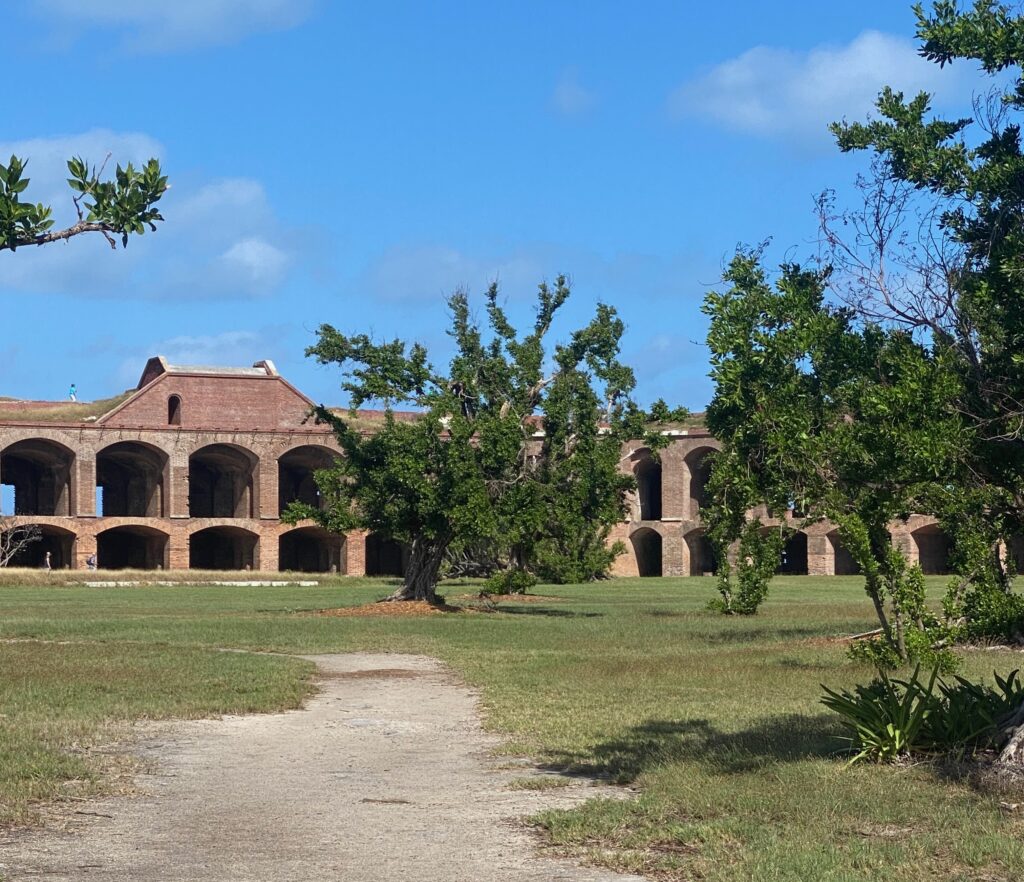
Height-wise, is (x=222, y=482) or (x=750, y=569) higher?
(x=222, y=482)

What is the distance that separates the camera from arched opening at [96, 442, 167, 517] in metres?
58.8

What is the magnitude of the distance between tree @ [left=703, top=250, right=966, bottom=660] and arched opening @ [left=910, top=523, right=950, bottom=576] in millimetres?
47993

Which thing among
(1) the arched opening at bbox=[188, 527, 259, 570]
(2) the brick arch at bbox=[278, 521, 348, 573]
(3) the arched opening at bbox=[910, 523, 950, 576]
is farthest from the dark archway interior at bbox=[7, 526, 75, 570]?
(3) the arched opening at bbox=[910, 523, 950, 576]

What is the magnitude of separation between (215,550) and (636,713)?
52992 millimetres

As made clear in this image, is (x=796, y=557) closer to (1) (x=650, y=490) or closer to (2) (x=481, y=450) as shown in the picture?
(1) (x=650, y=490)

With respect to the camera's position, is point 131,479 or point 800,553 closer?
point 131,479

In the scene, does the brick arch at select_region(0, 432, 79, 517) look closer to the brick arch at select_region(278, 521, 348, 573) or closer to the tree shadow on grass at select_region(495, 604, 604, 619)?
the brick arch at select_region(278, 521, 348, 573)

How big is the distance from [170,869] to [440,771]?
129 inches

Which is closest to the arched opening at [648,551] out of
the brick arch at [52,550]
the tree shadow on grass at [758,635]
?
the brick arch at [52,550]

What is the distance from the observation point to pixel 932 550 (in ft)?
205

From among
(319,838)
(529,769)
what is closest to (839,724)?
(529,769)

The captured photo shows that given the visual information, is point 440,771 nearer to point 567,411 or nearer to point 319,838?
point 319,838

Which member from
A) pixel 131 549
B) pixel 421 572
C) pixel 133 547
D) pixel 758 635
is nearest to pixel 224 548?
pixel 133 547

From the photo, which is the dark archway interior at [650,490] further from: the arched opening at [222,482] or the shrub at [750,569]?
the shrub at [750,569]
